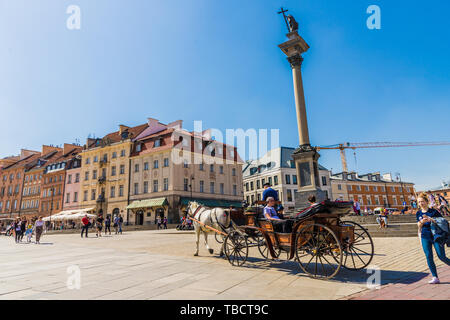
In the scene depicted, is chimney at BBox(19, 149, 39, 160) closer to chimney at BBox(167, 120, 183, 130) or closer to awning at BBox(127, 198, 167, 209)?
awning at BBox(127, 198, 167, 209)

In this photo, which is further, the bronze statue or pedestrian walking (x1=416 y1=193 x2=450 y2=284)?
the bronze statue

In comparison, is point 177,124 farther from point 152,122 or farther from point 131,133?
point 131,133

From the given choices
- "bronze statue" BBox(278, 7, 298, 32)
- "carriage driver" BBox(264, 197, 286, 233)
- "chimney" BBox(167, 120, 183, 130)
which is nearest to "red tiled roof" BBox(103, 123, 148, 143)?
"chimney" BBox(167, 120, 183, 130)

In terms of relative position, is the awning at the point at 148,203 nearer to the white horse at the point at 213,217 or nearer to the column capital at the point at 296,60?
the column capital at the point at 296,60

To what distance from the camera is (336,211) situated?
527 cm

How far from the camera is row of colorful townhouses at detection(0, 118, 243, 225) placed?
1526 inches

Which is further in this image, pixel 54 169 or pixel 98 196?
pixel 54 169

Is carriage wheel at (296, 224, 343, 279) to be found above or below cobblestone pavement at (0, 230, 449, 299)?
above

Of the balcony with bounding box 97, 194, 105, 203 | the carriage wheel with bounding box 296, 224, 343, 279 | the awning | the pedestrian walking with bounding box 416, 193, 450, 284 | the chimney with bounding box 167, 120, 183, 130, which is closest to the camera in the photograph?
the pedestrian walking with bounding box 416, 193, 450, 284
